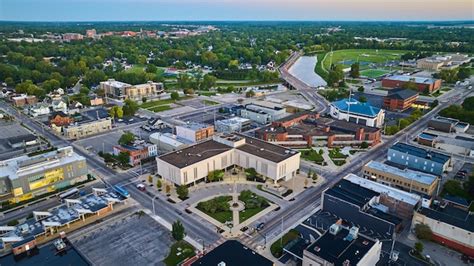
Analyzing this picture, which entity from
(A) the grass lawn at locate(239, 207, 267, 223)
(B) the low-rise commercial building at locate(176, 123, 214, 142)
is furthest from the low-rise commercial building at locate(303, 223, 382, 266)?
(B) the low-rise commercial building at locate(176, 123, 214, 142)

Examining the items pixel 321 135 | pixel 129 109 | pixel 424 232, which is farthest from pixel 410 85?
pixel 129 109

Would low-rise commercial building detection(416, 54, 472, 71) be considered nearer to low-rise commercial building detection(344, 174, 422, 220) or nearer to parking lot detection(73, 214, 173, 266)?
low-rise commercial building detection(344, 174, 422, 220)

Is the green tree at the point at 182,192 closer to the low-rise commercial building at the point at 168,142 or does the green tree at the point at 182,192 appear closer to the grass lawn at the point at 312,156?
the low-rise commercial building at the point at 168,142

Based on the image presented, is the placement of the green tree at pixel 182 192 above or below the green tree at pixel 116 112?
below

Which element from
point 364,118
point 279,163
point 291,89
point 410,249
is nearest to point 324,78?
point 291,89

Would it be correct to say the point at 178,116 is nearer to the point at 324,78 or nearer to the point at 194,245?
the point at 194,245

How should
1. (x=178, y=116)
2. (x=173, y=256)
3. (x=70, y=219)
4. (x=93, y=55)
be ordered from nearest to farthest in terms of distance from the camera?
(x=173, y=256) < (x=70, y=219) < (x=178, y=116) < (x=93, y=55)

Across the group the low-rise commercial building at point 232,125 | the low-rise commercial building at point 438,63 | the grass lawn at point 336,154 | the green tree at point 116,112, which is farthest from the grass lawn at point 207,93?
the low-rise commercial building at point 438,63

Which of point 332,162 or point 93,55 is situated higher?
point 93,55
